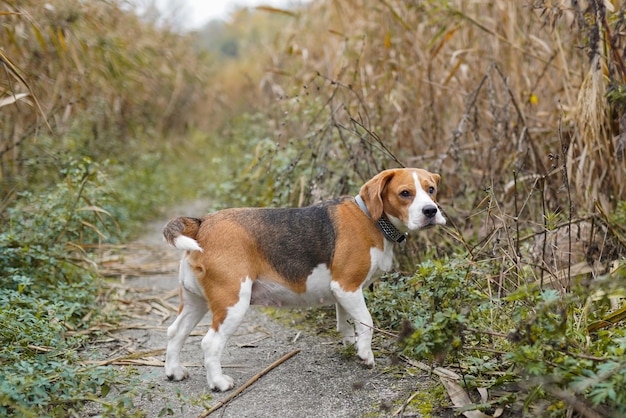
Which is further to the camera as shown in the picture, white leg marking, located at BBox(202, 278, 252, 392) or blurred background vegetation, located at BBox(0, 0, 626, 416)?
white leg marking, located at BBox(202, 278, 252, 392)

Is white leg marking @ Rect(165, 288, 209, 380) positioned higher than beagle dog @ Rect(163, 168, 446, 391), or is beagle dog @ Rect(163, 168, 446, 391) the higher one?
beagle dog @ Rect(163, 168, 446, 391)

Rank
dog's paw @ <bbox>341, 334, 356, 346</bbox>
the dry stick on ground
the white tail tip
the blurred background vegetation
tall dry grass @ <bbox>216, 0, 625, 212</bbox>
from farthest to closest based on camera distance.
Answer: tall dry grass @ <bbox>216, 0, 625, 212</bbox> → dog's paw @ <bbox>341, 334, 356, 346</bbox> → the white tail tip → the dry stick on ground → the blurred background vegetation

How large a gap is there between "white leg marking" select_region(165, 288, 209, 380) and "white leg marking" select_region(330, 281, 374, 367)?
2.51 ft

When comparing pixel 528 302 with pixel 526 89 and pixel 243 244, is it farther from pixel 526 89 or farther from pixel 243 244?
pixel 526 89

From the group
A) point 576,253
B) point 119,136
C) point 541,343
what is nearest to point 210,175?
point 119,136

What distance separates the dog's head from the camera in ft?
11.2

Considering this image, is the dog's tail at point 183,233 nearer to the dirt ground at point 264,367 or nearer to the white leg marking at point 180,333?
the white leg marking at point 180,333

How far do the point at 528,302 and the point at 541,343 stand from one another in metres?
0.51

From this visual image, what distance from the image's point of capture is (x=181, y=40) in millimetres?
13695

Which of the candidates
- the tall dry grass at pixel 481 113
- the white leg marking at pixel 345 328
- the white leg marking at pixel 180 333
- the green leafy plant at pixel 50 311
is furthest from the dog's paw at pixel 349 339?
the green leafy plant at pixel 50 311

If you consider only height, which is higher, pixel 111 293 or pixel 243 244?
pixel 243 244

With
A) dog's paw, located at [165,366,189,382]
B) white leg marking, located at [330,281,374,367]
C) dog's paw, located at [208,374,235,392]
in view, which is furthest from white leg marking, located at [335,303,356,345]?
dog's paw, located at [165,366,189,382]

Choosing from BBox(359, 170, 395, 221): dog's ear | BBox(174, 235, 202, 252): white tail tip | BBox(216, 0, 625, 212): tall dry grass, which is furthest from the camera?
BBox(216, 0, 625, 212): tall dry grass

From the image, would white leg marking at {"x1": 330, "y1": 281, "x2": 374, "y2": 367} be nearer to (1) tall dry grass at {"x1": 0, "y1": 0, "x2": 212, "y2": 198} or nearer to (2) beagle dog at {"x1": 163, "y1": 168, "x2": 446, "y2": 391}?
(2) beagle dog at {"x1": 163, "y1": 168, "x2": 446, "y2": 391}
